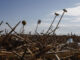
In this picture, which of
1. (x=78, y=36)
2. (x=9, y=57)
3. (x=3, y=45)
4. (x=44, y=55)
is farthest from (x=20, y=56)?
(x=78, y=36)

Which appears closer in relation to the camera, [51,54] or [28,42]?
[51,54]

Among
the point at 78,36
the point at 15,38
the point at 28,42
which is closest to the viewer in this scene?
the point at 28,42

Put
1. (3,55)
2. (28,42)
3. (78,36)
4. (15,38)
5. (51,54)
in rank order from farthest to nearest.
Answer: (78,36) < (15,38) < (28,42) < (51,54) < (3,55)

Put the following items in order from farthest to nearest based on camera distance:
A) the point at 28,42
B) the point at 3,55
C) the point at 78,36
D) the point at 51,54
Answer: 1. the point at 78,36
2. the point at 28,42
3. the point at 51,54
4. the point at 3,55

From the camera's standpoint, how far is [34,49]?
2.29 m

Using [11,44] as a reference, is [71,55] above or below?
below

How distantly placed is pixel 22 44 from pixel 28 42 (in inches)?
4.0

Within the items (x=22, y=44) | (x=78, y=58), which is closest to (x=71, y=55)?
(x=78, y=58)

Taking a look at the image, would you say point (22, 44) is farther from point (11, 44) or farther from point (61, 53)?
point (61, 53)

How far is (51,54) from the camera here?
212cm

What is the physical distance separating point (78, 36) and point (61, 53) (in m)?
4.85

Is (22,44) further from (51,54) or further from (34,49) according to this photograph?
(51,54)

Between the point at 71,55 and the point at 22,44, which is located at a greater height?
the point at 22,44

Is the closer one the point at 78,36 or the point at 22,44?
the point at 22,44
